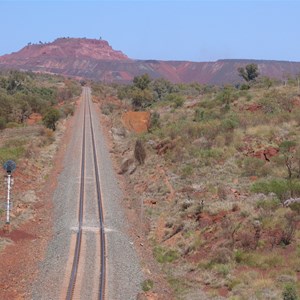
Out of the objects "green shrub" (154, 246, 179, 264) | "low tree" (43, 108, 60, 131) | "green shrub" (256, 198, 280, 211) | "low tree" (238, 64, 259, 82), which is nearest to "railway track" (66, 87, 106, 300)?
"green shrub" (154, 246, 179, 264)

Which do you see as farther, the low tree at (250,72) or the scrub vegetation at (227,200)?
the low tree at (250,72)

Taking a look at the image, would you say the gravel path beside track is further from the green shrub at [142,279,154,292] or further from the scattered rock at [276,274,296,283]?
the scattered rock at [276,274,296,283]

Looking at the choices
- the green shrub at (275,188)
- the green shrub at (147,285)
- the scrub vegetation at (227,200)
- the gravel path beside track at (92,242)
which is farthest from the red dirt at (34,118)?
the green shrub at (147,285)

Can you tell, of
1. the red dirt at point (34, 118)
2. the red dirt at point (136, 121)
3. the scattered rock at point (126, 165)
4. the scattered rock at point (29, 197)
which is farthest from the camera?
the red dirt at point (34, 118)

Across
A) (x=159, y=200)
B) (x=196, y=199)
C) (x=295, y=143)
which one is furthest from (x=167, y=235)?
(x=295, y=143)

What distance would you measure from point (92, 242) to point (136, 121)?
3831 cm

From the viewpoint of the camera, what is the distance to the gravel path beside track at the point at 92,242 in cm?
1465

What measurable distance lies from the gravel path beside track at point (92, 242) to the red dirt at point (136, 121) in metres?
19.1

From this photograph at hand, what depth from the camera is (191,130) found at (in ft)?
116

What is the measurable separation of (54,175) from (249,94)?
23221mm

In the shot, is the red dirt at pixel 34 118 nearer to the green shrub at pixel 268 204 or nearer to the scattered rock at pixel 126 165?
the scattered rock at pixel 126 165

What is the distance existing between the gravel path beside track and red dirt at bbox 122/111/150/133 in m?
19.1

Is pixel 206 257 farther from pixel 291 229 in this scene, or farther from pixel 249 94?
pixel 249 94

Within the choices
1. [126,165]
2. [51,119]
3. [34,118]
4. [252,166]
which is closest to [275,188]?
[252,166]
